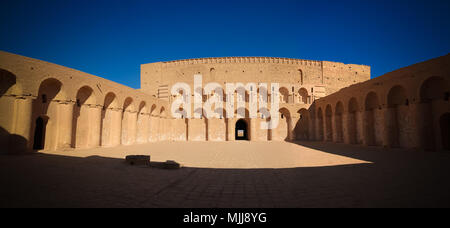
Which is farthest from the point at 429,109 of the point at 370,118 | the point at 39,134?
the point at 39,134

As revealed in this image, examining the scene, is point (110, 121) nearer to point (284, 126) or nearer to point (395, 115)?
point (284, 126)

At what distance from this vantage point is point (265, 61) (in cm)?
2967

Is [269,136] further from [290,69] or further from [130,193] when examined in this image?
[130,193]

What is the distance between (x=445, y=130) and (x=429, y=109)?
4.94ft

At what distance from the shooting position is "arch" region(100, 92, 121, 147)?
16.7m

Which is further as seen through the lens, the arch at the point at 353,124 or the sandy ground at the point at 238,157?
the arch at the point at 353,124

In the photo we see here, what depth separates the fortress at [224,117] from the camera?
1069 cm

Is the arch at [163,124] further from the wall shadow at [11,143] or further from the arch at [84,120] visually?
the wall shadow at [11,143]

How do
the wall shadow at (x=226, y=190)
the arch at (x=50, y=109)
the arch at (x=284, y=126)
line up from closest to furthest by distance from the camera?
1. the wall shadow at (x=226, y=190)
2. the arch at (x=50, y=109)
3. the arch at (x=284, y=126)

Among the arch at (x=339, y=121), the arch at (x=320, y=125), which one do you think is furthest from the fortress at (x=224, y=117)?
the arch at (x=339, y=121)

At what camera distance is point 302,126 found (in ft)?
87.3
